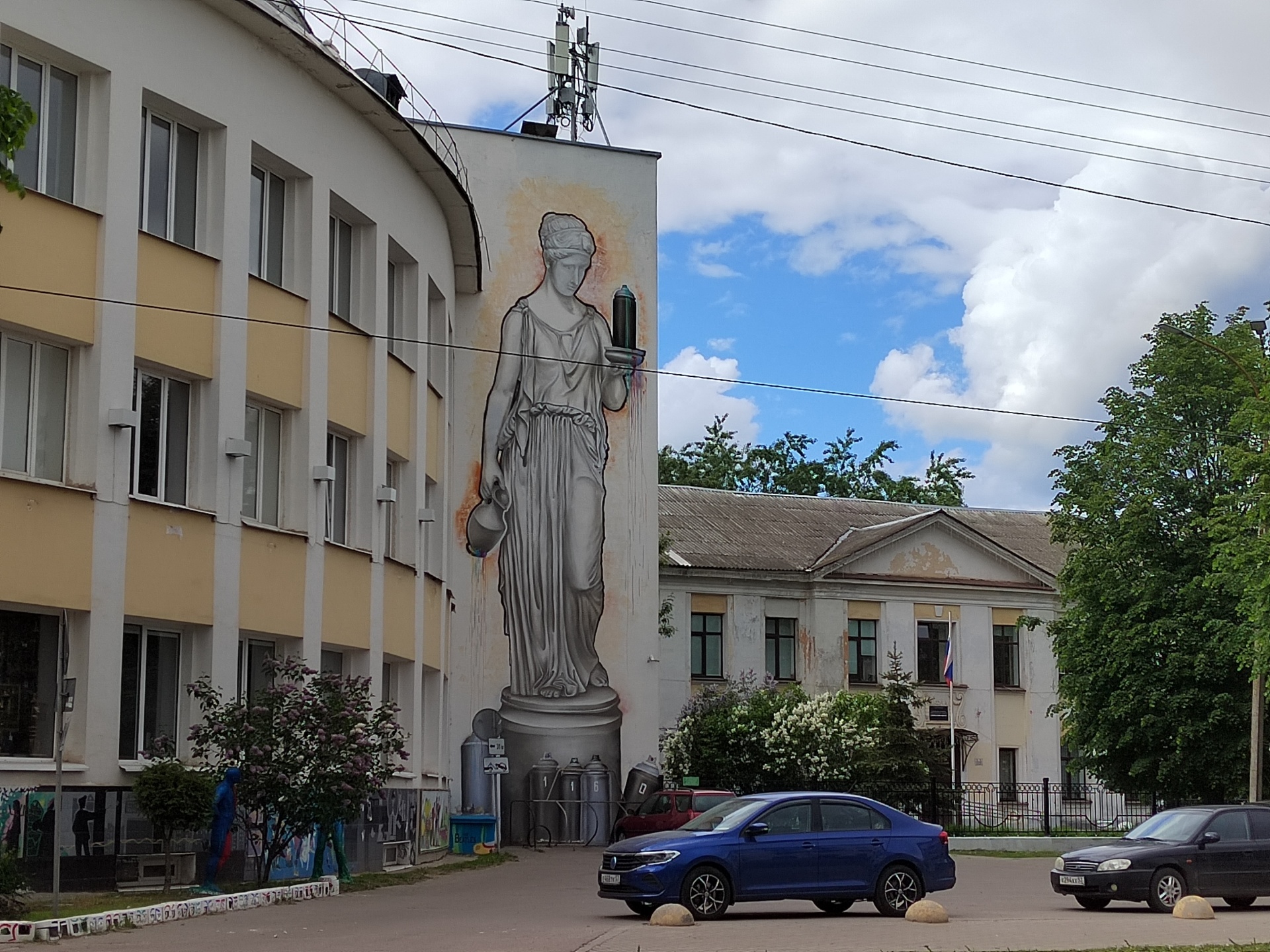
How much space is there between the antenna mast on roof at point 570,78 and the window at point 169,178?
916 inches

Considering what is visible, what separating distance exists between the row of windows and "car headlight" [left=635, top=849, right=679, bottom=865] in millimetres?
32913

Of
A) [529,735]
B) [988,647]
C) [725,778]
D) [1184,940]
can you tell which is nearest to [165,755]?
[1184,940]

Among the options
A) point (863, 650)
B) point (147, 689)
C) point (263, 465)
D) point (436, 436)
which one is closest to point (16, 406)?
point (147, 689)

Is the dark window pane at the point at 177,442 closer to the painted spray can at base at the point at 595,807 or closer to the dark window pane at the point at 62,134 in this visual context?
the dark window pane at the point at 62,134

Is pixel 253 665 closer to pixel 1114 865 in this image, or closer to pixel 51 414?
pixel 51 414

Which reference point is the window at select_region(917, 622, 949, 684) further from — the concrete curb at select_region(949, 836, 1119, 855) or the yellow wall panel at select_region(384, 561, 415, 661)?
the yellow wall panel at select_region(384, 561, 415, 661)

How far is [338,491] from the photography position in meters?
26.8

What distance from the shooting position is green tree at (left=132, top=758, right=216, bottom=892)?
64.8ft

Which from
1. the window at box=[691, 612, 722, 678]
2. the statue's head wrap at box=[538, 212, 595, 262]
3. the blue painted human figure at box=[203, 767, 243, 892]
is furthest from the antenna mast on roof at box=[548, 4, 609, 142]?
the blue painted human figure at box=[203, 767, 243, 892]

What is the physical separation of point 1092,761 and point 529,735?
49.1 feet

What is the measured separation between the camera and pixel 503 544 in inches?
1629

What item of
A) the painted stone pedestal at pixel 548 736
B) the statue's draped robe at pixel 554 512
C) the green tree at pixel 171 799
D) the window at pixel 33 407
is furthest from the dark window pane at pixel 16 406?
the painted stone pedestal at pixel 548 736

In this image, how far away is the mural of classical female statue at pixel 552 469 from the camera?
41.4 m

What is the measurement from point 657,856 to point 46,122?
38.3 ft
